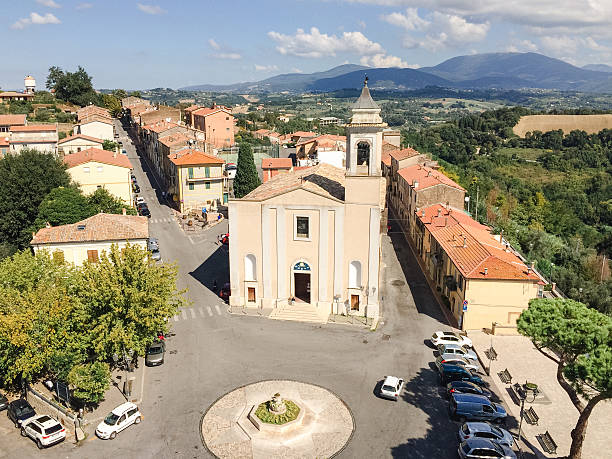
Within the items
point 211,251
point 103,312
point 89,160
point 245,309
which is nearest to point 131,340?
point 103,312

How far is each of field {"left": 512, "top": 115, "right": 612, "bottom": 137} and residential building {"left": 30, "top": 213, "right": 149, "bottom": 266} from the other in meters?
140

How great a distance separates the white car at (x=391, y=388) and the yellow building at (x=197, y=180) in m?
44.8

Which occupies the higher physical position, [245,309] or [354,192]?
[354,192]

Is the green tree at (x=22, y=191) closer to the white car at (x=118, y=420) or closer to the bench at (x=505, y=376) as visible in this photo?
the white car at (x=118, y=420)

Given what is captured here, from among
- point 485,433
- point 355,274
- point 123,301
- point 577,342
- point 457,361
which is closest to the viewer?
point 577,342

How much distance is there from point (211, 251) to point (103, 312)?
2576 centimetres

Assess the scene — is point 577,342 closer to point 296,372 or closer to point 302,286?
point 296,372

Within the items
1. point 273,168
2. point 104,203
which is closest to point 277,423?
point 104,203

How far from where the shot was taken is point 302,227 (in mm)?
37656

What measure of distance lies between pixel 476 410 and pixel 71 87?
412 ft

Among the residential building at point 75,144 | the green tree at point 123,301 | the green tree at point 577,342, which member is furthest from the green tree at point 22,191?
the green tree at point 577,342

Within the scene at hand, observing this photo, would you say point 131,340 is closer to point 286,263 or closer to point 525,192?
point 286,263

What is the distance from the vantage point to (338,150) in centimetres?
7662

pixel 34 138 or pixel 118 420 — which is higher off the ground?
pixel 34 138
